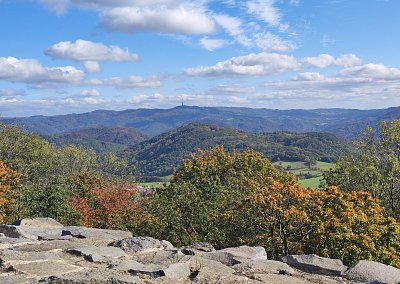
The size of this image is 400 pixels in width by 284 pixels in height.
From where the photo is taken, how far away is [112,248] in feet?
43.3

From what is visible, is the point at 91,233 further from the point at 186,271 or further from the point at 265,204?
the point at 265,204

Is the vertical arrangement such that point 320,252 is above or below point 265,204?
below

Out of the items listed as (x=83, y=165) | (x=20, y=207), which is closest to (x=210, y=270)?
(x=20, y=207)

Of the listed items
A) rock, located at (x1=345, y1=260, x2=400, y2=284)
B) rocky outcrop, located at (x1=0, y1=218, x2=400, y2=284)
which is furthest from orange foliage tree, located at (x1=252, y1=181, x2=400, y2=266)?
rocky outcrop, located at (x1=0, y1=218, x2=400, y2=284)

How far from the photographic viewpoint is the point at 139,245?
13.6 metres

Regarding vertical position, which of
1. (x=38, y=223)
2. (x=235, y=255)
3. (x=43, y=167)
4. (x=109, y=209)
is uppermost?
(x=235, y=255)

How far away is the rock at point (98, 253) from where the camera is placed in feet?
38.9

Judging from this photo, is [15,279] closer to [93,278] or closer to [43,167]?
[93,278]

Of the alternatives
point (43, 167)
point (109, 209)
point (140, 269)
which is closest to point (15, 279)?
point (140, 269)

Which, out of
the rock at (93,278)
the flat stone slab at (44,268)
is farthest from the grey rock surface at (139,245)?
the rock at (93,278)

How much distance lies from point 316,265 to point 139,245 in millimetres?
5498

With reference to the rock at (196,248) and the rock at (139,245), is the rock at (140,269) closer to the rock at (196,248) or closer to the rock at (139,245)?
the rock at (139,245)

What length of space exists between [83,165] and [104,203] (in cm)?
7075

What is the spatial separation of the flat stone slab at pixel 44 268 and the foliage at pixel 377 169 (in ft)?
107
